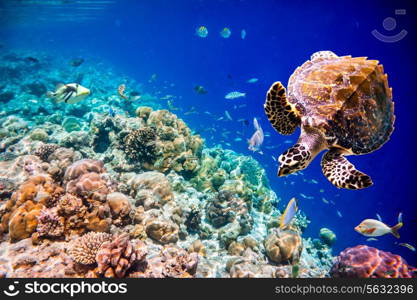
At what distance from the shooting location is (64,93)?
19.6 feet

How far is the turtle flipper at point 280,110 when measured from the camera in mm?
2988

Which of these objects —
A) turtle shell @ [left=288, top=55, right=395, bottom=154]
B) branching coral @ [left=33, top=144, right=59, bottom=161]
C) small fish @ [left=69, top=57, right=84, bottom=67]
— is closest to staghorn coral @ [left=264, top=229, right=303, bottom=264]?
turtle shell @ [left=288, top=55, right=395, bottom=154]

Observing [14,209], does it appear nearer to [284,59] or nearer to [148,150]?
[148,150]

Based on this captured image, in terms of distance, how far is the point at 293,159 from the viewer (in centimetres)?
272

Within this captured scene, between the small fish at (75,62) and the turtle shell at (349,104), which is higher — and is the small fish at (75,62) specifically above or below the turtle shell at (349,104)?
above

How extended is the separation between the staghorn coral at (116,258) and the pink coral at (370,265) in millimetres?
4065

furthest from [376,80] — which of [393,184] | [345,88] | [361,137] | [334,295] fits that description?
[393,184]

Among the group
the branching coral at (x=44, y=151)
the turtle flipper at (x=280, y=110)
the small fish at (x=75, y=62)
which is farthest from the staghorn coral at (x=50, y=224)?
the small fish at (x=75, y=62)

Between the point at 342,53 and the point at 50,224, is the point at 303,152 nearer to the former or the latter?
the point at 50,224

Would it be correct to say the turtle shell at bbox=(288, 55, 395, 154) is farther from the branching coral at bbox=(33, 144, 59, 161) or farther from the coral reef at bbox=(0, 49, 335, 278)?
the branching coral at bbox=(33, 144, 59, 161)

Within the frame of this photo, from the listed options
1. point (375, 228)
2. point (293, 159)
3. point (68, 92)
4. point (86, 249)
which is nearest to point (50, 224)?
point (86, 249)

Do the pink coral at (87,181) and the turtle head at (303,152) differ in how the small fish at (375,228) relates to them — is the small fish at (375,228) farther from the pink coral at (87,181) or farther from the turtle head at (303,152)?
the pink coral at (87,181)

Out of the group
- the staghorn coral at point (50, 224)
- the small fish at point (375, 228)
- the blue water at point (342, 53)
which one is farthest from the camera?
the blue water at point (342, 53)

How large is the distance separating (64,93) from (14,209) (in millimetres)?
3149
